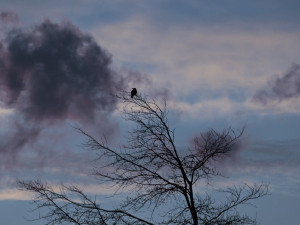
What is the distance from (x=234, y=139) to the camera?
12.5 m

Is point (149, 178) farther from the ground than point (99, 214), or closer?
farther from the ground

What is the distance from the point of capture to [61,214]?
448 inches

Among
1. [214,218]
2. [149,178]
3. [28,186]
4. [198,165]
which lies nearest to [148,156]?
[149,178]

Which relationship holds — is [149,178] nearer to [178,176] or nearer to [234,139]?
[178,176]

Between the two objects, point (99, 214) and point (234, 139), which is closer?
point (99, 214)

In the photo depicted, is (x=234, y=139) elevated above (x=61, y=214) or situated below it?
above

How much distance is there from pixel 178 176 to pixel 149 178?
2.32ft

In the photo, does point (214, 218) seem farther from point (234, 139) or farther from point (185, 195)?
point (234, 139)

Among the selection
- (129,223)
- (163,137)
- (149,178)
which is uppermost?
(163,137)

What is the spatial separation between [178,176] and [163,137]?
3.37 ft

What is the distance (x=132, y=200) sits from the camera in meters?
11.6

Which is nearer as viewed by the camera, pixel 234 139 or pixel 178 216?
pixel 178 216

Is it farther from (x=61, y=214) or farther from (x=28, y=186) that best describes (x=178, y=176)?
(x=28, y=186)

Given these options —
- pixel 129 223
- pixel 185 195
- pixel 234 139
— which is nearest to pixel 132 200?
pixel 129 223
